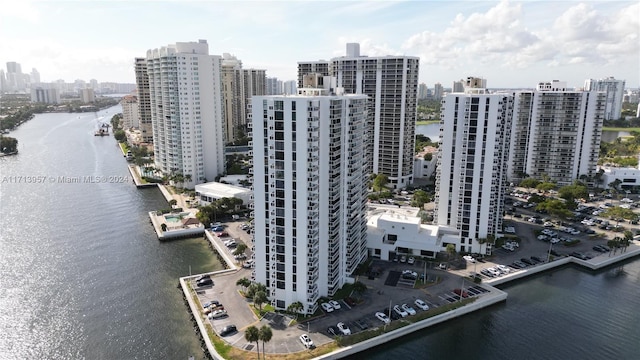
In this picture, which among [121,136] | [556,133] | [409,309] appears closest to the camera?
[409,309]

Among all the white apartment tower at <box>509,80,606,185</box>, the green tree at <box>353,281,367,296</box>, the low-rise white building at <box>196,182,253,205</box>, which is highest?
the white apartment tower at <box>509,80,606,185</box>

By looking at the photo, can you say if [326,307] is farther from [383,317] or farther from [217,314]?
[217,314]

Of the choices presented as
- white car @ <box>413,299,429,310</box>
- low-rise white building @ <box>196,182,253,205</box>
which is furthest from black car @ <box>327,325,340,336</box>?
low-rise white building @ <box>196,182,253,205</box>

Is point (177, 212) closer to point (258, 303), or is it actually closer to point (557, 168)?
point (258, 303)

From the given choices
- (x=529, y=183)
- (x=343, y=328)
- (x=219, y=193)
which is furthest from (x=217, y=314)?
(x=529, y=183)

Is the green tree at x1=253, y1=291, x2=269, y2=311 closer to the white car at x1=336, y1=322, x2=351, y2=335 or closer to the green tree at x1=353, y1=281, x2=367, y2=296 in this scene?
the white car at x1=336, y1=322, x2=351, y2=335

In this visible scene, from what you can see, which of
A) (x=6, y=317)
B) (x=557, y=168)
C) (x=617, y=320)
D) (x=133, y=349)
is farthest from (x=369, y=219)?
(x=557, y=168)
